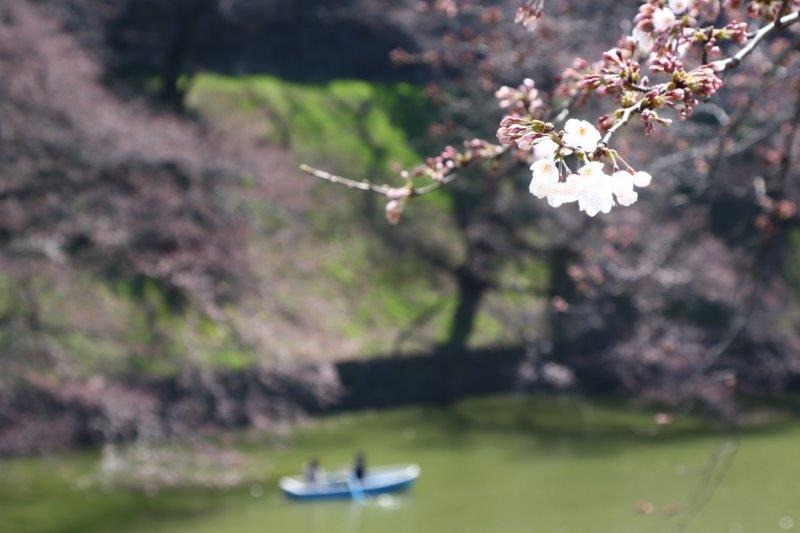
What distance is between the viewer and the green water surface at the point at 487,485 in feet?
31.4

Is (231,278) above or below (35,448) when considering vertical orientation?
above

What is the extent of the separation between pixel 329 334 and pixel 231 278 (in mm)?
2119

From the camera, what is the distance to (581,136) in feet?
6.44

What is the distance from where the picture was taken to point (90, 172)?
11.5 metres

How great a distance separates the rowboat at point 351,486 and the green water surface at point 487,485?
103mm

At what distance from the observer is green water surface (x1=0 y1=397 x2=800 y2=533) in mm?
9570

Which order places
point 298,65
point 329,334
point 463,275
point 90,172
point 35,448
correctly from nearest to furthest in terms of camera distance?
point 35,448 < point 90,172 < point 329,334 < point 463,275 < point 298,65

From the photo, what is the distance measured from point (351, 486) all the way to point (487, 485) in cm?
132

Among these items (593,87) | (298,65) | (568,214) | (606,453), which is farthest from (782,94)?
(298,65)

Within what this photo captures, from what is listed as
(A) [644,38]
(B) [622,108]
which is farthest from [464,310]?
(B) [622,108]

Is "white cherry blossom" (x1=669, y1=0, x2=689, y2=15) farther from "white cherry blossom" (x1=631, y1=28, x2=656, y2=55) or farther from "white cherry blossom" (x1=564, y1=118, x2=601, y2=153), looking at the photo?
"white cherry blossom" (x1=564, y1=118, x2=601, y2=153)

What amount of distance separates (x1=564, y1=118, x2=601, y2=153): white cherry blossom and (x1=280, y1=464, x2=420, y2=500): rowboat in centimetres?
888

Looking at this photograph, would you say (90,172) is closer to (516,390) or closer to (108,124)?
(108,124)

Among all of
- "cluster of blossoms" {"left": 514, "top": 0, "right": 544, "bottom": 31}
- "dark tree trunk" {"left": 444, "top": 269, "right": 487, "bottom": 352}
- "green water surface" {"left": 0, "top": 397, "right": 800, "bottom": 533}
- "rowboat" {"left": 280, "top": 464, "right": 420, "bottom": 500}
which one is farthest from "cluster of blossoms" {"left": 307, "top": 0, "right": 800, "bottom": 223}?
"dark tree trunk" {"left": 444, "top": 269, "right": 487, "bottom": 352}
